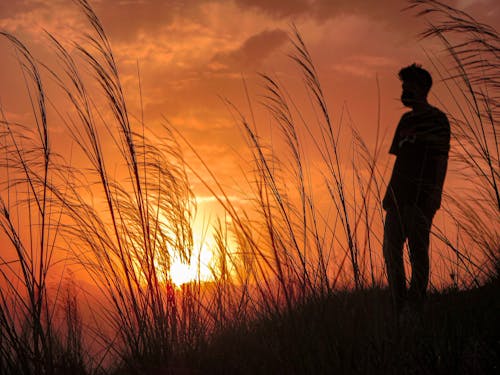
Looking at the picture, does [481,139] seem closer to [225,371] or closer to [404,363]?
[404,363]

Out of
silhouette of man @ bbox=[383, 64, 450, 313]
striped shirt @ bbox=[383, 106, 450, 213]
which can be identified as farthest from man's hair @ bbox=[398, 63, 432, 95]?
striped shirt @ bbox=[383, 106, 450, 213]

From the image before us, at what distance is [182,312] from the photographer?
7.42 feet

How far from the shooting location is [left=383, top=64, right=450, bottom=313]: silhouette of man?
265 centimetres

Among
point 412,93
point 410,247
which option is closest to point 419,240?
point 410,247

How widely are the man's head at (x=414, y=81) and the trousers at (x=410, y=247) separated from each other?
0.67 metres

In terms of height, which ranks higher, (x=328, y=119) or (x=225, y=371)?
(x=328, y=119)

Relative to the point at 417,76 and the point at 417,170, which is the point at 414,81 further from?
the point at 417,170

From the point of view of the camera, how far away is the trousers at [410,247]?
254cm

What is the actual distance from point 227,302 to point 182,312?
0.42 m

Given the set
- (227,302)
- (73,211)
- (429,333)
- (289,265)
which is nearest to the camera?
(429,333)

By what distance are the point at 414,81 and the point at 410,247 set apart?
40.1 inches

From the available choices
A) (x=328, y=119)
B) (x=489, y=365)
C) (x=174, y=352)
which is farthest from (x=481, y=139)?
(x=174, y=352)

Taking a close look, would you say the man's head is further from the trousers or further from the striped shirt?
the trousers

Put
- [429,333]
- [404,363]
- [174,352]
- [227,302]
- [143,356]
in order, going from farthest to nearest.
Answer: [227,302] < [174,352] < [143,356] < [429,333] < [404,363]
